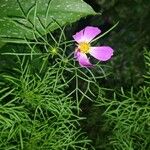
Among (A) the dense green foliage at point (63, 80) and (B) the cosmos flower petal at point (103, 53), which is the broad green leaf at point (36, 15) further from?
(B) the cosmos flower petal at point (103, 53)

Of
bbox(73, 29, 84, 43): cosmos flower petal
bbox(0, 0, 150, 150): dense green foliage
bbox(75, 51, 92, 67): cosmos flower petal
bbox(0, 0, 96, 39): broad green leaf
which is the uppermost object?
bbox(0, 0, 96, 39): broad green leaf

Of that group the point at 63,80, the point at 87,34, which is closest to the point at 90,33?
the point at 87,34

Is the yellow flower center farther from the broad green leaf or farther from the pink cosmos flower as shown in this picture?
the broad green leaf

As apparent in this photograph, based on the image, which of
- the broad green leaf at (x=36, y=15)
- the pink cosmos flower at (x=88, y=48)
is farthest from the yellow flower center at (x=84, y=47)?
the broad green leaf at (x=36, y=15)

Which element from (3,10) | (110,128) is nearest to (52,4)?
(3,10)

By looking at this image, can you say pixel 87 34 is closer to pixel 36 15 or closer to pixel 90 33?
pixel 90 33

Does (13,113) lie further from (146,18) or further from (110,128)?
(146,18)

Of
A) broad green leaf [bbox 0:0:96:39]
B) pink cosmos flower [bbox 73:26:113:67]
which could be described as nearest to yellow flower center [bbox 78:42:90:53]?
pink cosmos flower [bbox 73:26:113:67]
